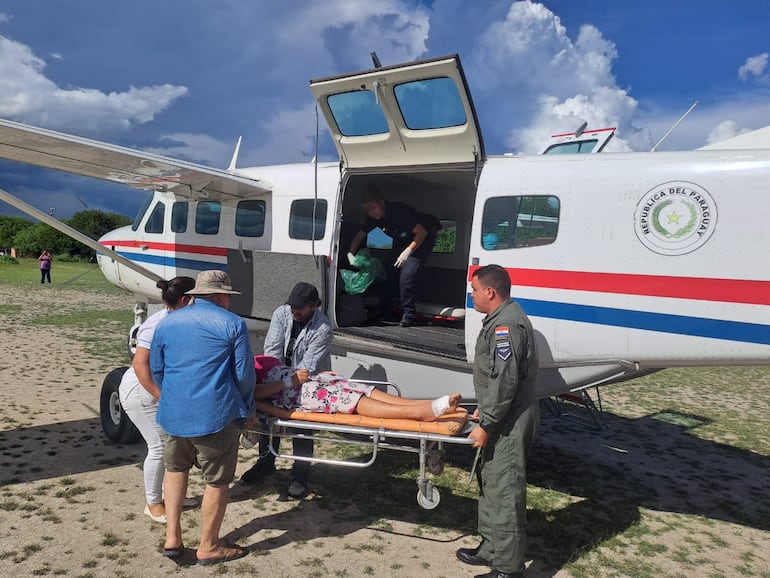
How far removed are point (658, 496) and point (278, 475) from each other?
12.6ft

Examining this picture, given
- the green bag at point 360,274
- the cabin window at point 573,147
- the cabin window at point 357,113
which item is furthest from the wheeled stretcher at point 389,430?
the cabin window at point 573,147

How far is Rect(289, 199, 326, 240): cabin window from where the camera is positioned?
614cm

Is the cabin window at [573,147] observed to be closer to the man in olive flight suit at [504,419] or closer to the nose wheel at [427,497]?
the man in olive flight suit at [504,419]

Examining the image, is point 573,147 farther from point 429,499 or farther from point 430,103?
point 429,499

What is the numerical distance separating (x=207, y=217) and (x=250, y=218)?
0.82m

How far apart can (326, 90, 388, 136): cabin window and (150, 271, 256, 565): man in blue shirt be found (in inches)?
91.3

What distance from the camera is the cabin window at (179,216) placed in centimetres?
Result: 755

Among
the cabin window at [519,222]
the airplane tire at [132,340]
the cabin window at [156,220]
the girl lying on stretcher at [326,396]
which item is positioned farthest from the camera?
the cabin window at [156,220]

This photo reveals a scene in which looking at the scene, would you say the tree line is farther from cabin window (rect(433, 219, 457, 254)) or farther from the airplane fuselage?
the airplane fuselage

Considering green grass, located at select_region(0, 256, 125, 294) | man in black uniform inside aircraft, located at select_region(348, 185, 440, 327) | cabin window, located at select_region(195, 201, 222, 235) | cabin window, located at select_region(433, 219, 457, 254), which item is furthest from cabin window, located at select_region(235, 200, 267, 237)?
green grass, located at select_region(0, 256, 125, 294)

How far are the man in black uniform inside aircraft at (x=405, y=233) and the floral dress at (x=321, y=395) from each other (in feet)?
6.97

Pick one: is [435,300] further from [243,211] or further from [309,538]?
[309,538]

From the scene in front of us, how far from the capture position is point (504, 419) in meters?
3.70

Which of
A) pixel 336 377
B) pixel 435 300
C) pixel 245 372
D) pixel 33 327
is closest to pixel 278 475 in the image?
pixel 336 377
